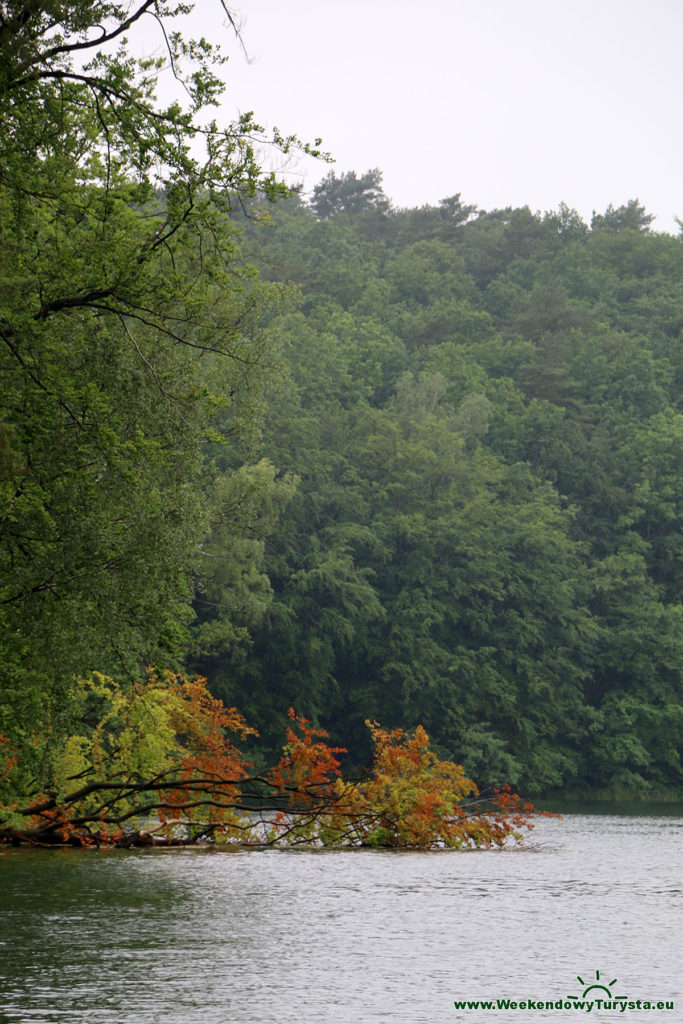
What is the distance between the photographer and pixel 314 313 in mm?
81375

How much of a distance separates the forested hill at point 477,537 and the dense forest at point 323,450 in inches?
7.3

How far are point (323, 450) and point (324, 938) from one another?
2034 inches

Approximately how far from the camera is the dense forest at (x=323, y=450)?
17.2m

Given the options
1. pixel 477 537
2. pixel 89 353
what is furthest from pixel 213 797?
pixel 477 537

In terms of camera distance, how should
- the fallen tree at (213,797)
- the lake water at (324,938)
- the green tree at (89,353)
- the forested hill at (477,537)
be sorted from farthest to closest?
the forested hill at (477,537), the fallen tree at (213,797), the green tree at (89,353), the lake water at (324,938)

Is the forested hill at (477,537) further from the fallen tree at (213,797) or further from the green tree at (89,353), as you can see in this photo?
the green tree at (89,353)

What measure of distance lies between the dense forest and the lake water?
279 centimetres

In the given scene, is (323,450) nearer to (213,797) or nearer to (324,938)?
(213,797)

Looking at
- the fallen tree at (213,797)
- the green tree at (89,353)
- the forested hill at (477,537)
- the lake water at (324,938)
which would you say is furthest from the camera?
the forested hill at (477,537)

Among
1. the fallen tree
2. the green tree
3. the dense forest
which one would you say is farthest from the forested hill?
the green tree

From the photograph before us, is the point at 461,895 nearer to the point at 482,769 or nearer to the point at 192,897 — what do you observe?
the point at 192,897

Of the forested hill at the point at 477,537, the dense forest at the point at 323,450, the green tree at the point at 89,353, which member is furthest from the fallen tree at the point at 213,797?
the forested hill at the point at 477,537

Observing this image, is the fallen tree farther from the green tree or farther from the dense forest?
the green tree

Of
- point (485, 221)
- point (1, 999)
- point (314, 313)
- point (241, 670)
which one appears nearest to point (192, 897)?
point (1, 999)
